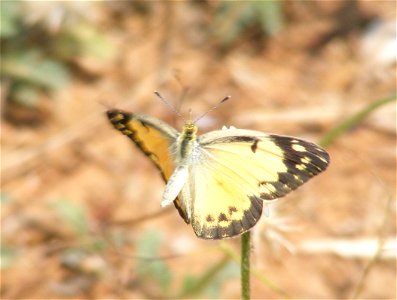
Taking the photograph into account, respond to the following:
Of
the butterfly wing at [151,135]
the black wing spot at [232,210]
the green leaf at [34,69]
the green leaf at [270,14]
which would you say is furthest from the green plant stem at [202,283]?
the green leaf at [270,14]

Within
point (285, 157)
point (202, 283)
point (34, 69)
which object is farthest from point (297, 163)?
point (34, 69)

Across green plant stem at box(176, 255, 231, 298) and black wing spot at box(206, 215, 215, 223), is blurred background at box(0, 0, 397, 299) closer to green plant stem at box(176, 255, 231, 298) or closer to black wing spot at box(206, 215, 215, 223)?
green plant stem at box(176, 255, 231, 298)

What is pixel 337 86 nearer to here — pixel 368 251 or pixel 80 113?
pixel 368 251

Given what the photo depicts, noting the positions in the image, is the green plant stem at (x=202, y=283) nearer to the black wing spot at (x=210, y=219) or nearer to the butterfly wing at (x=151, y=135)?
the butterfly wing at (x=151, y=135)

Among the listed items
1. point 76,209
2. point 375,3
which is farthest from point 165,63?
point 375,3

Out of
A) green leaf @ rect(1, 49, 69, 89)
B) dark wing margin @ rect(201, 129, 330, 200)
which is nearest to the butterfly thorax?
dark wing margin @ rect(201, 129, 330, 200)

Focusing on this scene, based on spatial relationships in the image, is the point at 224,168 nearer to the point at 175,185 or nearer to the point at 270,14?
the point at 175,185
